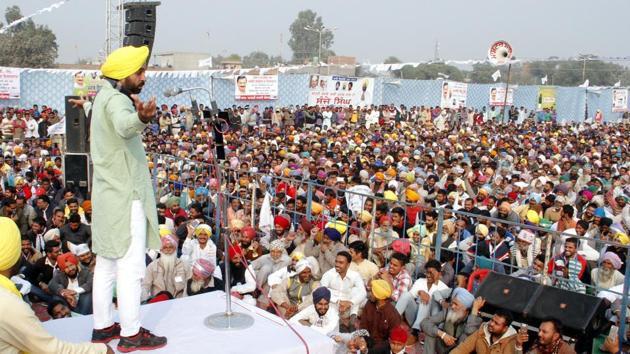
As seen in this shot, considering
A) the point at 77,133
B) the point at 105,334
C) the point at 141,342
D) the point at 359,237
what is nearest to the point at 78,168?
the point at 77,133

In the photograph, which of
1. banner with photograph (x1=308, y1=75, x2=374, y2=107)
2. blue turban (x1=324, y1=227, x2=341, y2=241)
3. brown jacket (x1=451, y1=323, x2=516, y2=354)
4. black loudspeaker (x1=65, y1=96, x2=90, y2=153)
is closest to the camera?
brown jacket (x1=451, y1=323, x2=516, y2=354)

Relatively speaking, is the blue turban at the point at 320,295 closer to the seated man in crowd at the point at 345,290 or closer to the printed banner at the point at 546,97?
the seated man in crowd at the point at 345,290

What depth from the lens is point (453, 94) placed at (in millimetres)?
27375

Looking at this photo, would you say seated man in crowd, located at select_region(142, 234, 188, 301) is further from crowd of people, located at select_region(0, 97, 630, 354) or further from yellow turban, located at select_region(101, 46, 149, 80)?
yellow turban, located at select_region(101, 46, 149, 80)

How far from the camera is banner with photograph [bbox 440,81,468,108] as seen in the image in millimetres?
27047

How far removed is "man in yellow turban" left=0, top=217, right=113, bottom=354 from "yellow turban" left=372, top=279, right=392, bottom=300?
290 centimetres

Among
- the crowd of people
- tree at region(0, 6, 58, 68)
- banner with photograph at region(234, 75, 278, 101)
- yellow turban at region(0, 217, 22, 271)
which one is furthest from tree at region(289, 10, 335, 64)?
yellow turban at region(0, 217, 22, 271)

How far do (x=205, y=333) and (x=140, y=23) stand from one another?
4919 millimetres

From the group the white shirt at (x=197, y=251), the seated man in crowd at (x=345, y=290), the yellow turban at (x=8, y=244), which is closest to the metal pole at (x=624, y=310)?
the seated man in crowd at (x=345, y=290)

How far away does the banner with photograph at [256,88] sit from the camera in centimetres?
2092

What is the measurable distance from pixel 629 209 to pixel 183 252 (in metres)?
5.76

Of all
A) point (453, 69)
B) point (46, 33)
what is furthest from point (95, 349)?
point (453, 69)

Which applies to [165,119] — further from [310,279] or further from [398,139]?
[310,279]

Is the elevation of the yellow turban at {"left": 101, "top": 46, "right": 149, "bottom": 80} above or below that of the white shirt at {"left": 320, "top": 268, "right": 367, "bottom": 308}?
above
